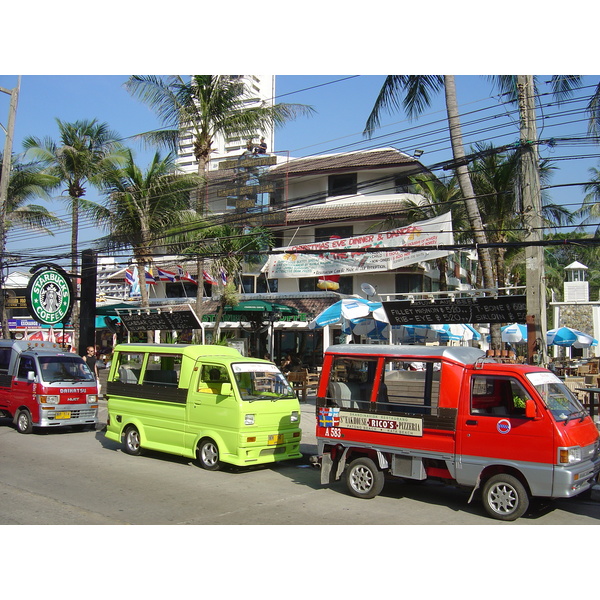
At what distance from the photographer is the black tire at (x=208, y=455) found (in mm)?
10742

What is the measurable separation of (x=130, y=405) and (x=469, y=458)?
7.40 metres

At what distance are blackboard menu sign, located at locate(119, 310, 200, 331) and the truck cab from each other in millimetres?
3758

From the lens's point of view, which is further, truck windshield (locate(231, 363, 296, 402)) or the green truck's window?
the green truck's window

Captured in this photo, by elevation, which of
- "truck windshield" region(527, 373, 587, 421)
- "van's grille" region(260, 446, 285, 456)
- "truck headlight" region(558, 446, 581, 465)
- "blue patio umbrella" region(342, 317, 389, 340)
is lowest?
"van's grille" region(260, 446, 285, 456)

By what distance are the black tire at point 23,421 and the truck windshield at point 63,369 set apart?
1.02 meters

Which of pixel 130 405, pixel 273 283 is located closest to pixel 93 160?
pixel 273 283

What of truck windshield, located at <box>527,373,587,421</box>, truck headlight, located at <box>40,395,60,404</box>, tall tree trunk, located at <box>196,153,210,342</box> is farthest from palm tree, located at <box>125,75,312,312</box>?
truck windshield, located at <box>527,373,587,421</box>

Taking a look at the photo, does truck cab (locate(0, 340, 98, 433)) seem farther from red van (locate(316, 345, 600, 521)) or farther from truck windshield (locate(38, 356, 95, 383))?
red van (locate(316, 345, 600, 521))

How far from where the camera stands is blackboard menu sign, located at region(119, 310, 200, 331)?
18895 mm

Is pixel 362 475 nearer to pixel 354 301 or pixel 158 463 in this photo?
pixel 158 463

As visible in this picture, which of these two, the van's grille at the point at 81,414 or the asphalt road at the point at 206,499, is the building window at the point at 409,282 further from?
the asphalt road at the point at 206,499

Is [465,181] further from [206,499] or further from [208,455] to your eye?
[206,499]

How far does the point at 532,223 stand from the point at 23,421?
1286 centimetres

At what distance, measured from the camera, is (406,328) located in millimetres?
19969
